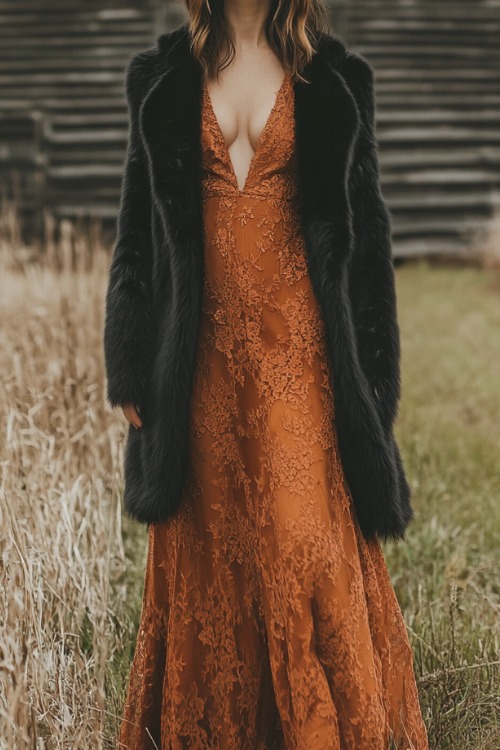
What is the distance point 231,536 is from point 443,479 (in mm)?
2616

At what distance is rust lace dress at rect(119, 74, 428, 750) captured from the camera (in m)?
2.02

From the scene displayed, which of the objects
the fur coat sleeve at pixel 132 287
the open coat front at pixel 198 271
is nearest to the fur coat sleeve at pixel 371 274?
the open coat front at pixel 198 271

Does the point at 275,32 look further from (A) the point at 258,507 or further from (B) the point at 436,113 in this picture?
(B) the point at 436,113

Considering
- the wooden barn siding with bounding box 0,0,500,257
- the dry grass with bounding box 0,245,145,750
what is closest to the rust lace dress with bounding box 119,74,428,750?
the dry grass with bounding box 0,245,145,750

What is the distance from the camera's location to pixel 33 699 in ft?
7.16

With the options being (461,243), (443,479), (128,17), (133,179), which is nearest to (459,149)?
(461,243)

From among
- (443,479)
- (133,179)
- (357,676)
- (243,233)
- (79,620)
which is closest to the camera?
(357,676)

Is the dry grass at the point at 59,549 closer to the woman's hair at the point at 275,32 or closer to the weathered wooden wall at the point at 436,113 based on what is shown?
the woman's hair at the point at 275,32

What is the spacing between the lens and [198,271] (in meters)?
2.13

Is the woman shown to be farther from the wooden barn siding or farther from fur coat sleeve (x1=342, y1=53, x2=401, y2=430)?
the wooden barn siding

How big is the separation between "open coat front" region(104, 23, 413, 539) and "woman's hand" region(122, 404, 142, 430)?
0.02m

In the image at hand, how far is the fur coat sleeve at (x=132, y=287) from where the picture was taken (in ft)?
7.34

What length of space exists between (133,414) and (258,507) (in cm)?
41

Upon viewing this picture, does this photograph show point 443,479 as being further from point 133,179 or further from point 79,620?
point 133,179
